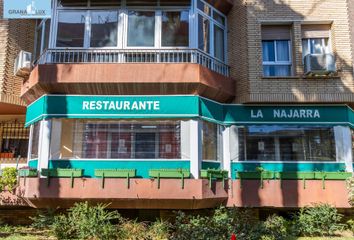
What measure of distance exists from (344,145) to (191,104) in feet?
17.9

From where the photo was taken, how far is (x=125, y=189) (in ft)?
32.4

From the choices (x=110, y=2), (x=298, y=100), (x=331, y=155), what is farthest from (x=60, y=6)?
(x=331, y=155)

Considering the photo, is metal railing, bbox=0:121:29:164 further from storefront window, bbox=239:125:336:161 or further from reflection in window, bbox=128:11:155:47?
storefront window, bbox=239:125:336:161

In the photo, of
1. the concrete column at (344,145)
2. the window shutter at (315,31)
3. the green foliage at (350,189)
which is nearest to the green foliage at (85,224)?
the green foliage at (350,189)

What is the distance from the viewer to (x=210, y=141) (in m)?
11.3

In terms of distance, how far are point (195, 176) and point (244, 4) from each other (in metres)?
6.37

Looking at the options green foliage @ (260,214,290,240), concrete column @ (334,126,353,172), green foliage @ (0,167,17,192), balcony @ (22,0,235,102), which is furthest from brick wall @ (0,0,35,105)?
concrete column @ (334,126,353,172)

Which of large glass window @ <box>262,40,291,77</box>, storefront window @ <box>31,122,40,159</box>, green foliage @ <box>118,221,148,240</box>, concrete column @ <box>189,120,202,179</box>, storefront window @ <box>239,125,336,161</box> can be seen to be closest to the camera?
green foliage @ <box>118,221,148,240</box>

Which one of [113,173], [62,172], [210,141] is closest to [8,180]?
[62,172]

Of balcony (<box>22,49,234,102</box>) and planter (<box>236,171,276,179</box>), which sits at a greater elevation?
balcony (<box>22,49,234,102</box>)

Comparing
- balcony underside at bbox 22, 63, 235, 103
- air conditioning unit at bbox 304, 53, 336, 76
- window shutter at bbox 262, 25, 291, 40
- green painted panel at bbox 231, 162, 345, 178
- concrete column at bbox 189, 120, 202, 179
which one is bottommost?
green painted panel at bbox 231, 162, 345, 178

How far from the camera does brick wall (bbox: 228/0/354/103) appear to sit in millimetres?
11820

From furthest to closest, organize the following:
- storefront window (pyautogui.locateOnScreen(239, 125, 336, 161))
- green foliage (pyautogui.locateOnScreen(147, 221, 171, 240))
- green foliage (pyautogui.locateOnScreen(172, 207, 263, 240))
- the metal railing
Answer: the metal railing, storefront window (pyautogui.locateOnScreen(239, 125, 336, 161)), green foliage (pyautogui.locateOnScreen(147, 221, 171, 240)), green foliage (pyautogui.locateOnScreen(172, 207, 263, 240))

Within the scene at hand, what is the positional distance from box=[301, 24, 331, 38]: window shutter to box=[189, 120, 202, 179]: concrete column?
17.6 ft
